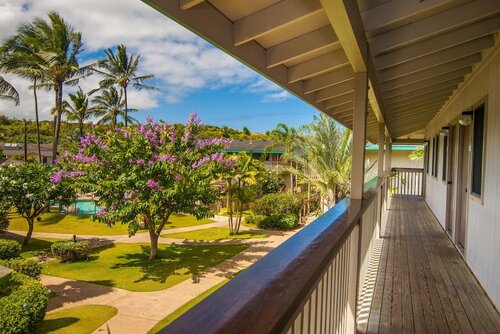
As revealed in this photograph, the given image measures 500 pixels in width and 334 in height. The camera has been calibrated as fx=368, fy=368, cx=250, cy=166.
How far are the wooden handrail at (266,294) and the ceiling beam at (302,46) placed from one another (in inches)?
62.5

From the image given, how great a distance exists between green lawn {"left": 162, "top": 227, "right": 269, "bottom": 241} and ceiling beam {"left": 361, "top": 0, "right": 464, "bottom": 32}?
12953 mm

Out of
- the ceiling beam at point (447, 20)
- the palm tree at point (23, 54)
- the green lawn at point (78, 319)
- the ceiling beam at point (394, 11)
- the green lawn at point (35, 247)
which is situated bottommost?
the green lawn at point (35, 247)

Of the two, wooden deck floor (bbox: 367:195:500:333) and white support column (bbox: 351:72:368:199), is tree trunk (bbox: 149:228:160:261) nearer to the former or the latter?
wooden deck floor (bbox: 367:195:500:333)

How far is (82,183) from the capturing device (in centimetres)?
1141

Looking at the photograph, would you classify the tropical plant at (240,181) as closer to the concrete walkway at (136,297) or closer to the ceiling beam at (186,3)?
the concrete walkway at (136,297)

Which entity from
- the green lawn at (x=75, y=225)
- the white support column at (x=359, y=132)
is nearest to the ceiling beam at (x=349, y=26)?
the white support column at (x=359, y=132)

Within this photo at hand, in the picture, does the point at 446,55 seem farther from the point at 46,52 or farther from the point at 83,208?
the point at 46,52

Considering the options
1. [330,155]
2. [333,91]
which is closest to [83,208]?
[330,155]

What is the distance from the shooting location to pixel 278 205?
17.1 metres

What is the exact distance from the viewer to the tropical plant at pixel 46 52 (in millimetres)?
24062

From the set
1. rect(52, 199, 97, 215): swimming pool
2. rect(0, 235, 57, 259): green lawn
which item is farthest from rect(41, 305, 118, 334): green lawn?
rect(52, 199, 97, 215): swimming pool

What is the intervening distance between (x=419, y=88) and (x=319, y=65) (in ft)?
9.53

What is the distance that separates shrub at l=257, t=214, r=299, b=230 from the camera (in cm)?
1623

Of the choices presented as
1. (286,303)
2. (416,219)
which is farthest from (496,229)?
(416,219)
